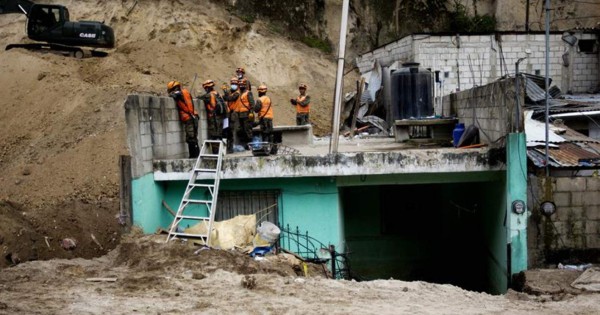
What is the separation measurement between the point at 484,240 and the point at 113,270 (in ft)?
25.2

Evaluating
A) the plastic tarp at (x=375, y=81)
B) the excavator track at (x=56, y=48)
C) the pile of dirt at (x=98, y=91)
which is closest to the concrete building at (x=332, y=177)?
the pile of dirt at (x=98, y=91)

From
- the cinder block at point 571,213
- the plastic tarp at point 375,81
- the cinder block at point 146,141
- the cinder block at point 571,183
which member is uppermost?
the plastic tarp at point 375,81

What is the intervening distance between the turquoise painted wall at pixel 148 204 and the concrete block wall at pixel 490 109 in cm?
621

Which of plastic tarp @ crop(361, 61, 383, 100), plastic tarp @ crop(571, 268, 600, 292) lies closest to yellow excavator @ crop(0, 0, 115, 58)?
plastic tarp @ crop(361, 61, 383, 100)

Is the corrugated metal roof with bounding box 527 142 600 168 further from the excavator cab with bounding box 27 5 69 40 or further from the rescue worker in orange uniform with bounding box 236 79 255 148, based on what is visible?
the excavator cab with bounding box 27 5 69 40

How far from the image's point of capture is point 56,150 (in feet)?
61.9

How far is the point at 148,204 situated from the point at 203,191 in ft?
3.79

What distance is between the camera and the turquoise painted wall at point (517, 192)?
10445mm

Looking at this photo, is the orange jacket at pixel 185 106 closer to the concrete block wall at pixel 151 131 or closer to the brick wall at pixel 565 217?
the concrete block wall at pixel 151 131

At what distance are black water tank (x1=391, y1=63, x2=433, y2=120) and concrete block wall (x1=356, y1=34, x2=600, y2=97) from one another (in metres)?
3.36

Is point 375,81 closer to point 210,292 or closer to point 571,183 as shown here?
point 571,183

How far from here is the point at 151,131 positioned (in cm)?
1155

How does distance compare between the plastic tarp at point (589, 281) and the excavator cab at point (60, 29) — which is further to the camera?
the excavator cab at point (60, 29)

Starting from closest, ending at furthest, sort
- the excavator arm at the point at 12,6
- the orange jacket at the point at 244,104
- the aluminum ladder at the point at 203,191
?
1. the aluminum ladder at the point at 203,191
2. the orange jacket at the point at 244,104
3. the excavator arm at the point at 12,6
